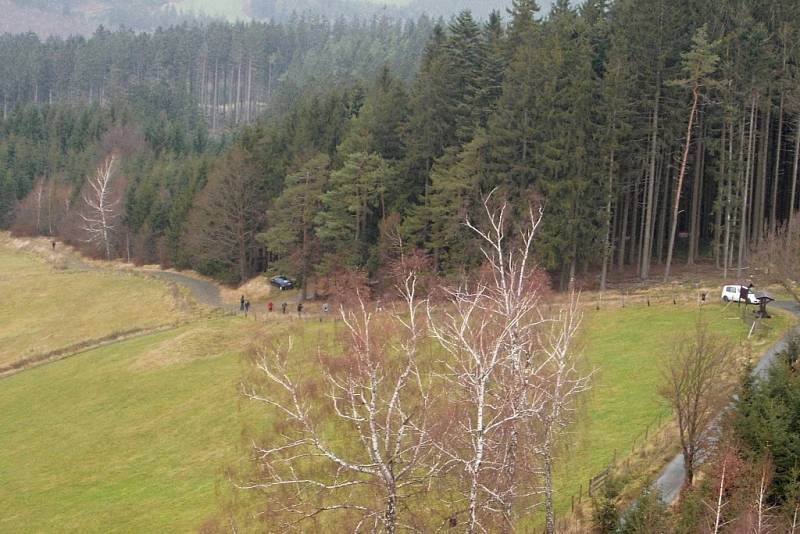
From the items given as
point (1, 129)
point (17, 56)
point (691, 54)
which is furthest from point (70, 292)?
point (17, 56)

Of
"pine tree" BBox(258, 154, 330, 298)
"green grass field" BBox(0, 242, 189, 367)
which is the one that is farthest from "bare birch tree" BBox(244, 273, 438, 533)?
"green grass field" BBox(0, 242, 189, 367)

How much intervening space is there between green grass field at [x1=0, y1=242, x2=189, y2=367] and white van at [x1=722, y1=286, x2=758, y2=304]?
122 feet

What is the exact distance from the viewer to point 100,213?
95.8 metres

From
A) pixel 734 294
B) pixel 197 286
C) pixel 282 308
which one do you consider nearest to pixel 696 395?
pixel 734 294

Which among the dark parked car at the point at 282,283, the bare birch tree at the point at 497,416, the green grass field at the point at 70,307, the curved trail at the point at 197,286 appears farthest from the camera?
the curved trail at the point at 197,286

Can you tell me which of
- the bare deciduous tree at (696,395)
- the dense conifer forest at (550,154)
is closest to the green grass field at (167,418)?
the bare deciduous tree at (696,395)

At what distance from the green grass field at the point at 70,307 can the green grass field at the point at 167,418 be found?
18.9 feet

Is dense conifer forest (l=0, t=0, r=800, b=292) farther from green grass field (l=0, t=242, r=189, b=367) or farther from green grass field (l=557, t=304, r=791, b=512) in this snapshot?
green grass field (l=557, t=304, r=791, b=512)

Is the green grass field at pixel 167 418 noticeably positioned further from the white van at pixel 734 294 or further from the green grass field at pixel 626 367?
the white van at pixel 734 294

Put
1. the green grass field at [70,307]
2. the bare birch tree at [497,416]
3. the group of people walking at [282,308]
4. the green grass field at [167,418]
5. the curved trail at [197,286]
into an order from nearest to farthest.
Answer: the bare birch tree at [497,416], the green grass field at [167,418], the group of people walking at [282,308], the green grass field at [70,307], the curved trail at [197,286]

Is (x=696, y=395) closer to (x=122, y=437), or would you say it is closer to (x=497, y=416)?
(x=497, y=416)

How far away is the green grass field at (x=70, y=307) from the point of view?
188 feet

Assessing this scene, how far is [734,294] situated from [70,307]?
1960 inches

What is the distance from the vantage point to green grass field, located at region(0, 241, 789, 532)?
29188 millimetres
